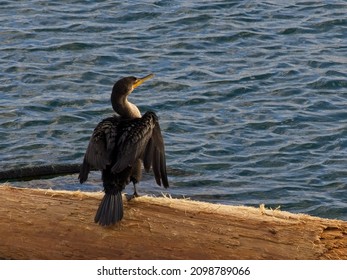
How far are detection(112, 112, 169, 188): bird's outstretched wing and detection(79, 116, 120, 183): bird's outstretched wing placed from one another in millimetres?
51

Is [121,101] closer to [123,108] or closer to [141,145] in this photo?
[123,108]

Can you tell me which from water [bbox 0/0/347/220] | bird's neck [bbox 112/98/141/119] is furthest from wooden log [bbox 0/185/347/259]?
water [bbox 0/0/347/220]

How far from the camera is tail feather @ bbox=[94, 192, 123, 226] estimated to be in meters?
7.39

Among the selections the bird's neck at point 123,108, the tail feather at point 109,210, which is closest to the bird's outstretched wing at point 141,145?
the tail feather at point 109,210

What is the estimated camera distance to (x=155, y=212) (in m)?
7.59

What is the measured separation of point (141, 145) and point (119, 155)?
208 mm

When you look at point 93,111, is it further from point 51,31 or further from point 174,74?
point 51,31

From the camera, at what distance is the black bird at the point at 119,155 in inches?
297

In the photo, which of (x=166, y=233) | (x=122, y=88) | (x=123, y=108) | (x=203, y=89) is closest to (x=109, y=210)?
(x=166, y=233)

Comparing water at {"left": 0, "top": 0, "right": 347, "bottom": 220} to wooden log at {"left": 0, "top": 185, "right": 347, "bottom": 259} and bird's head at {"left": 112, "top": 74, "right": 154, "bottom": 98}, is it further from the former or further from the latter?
wooden log at {"left": 0, "top": 185, "right": 347, "bottom": 259}

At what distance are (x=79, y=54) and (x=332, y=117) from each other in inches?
162

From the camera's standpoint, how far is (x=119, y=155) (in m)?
7.73

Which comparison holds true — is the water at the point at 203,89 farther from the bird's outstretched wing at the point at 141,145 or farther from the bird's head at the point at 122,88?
the bird's outstretched wing at the point at 141,145

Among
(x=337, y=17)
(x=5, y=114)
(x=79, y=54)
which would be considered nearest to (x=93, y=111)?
(x=5, y=114)
